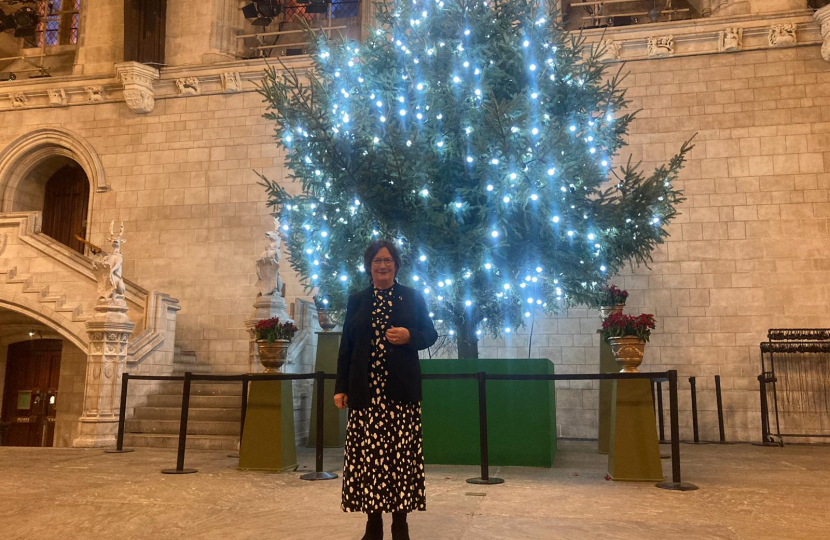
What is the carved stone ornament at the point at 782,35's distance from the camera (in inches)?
420

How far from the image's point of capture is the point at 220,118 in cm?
1301

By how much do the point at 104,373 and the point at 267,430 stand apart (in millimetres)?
4357

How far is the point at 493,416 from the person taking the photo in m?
6.45

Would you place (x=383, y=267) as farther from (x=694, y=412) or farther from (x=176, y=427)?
(x=694, y=412)

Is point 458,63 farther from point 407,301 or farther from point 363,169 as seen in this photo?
point 407,301

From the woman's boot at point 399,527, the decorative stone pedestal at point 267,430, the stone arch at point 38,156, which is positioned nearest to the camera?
the woman's boot at point 399,527

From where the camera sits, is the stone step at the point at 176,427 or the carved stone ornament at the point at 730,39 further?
the carved stone ornament at the point at 730,39

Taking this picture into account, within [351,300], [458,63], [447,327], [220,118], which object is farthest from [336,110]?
[220,118]

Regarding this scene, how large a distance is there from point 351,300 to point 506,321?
13.9ft

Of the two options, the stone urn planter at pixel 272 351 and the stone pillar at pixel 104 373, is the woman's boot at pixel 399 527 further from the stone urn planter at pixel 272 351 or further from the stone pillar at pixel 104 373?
the stone pillar at pixel 104 373

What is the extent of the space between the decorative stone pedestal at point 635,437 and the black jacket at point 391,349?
8.95ft

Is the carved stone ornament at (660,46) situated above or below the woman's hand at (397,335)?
above

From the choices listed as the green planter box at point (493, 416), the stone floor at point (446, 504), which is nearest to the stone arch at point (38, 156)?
the stone floor at point (446, 504)

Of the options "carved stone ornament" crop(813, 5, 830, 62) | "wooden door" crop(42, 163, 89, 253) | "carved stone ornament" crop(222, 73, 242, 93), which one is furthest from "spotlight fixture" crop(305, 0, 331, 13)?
"carved stone ornament" crop(813, 5, 830, 62)
